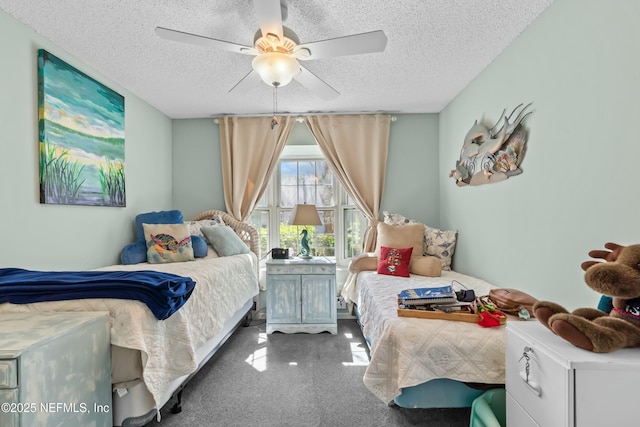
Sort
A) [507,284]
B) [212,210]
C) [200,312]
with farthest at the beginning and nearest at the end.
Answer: [212,210] → [507,284] → [200,312]

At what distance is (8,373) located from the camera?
1.04 metres

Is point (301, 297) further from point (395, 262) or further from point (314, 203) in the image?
point (314, 203)

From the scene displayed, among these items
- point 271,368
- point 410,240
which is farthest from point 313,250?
point 271,368

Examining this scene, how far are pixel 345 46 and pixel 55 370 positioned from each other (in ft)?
6.52

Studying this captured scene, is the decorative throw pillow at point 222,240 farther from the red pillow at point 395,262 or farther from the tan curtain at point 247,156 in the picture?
the red pillow at point 395,262

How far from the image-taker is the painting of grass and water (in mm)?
2113

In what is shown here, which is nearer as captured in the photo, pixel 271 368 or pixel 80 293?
pixel 80 293

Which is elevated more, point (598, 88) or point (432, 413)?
point (598, 88)

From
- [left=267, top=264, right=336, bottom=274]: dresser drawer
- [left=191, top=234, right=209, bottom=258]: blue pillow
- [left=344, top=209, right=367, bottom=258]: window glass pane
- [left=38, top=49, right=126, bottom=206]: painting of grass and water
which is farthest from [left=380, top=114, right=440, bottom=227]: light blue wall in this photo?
[left=38, top=49, right=126, bottom=206]: painting of grass and water

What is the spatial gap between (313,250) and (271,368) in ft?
5.64

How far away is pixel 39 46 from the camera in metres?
2.09

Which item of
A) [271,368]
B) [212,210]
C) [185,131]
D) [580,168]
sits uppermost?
[185,131]

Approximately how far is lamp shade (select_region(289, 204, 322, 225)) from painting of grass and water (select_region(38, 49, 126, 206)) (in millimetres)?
1598

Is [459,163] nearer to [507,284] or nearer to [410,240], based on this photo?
[410,240]
